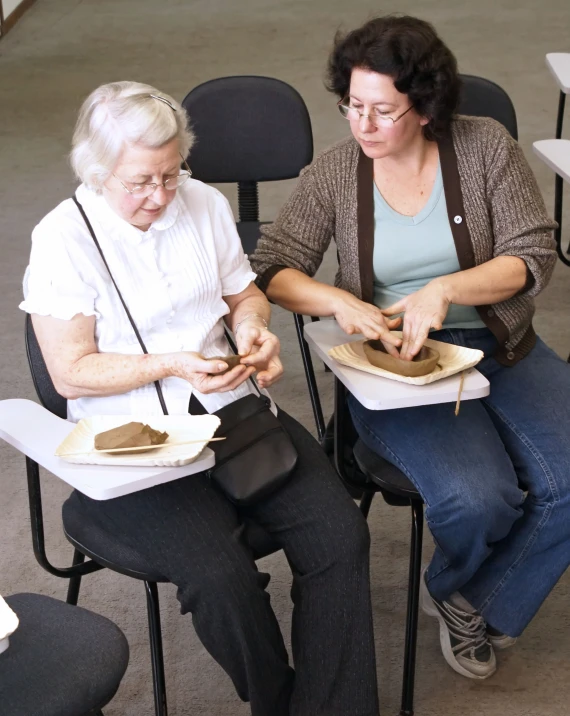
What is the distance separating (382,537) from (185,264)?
1.06 metres

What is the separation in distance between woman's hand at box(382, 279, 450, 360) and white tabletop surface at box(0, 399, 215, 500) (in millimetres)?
527

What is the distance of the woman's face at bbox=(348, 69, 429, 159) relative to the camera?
2189 millimetres

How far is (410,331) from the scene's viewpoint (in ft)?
6.93

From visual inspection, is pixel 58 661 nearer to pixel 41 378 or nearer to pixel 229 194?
pixel 41 378

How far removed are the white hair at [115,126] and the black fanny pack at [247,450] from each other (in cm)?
9

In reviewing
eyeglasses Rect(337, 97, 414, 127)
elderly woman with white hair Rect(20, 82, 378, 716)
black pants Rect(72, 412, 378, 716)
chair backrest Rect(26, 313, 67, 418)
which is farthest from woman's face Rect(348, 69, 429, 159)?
chair backrest Rect(26, 313, 67, 418)

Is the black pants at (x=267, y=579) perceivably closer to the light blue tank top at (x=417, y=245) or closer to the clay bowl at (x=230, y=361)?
the clay bowl at (x=230, y=361)

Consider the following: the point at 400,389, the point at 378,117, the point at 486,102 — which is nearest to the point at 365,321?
the point at 400,389

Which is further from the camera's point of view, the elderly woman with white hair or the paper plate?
the paper plate

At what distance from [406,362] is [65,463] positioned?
0.69 m

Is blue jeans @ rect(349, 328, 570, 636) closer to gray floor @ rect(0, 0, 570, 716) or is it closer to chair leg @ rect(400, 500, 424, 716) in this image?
chair leg @ rect(400, 500, 424, 716)

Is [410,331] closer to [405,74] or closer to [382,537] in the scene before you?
[405,74]

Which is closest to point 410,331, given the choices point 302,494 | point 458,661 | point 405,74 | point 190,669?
point 302,494

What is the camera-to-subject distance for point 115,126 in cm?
189
